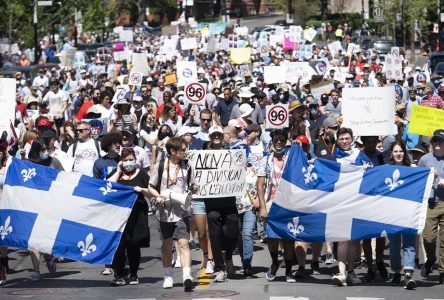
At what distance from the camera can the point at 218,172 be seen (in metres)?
15.2

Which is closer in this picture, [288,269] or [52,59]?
[288,269]

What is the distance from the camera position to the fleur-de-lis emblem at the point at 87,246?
14.8 m

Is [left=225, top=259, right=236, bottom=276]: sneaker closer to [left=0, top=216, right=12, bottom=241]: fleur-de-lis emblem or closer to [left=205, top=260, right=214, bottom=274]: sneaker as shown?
[left=205, top=260, right=214, bottom=274]: sneaker

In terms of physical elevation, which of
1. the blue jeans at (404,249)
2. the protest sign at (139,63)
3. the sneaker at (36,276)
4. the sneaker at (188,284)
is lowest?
the sneaker at (36,276)

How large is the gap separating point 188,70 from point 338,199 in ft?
64.1

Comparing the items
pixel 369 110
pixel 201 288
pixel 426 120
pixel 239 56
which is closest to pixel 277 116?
pixel 369 110

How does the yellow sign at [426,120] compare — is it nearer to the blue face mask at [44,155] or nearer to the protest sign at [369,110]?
→ the protest sign at [369,110]

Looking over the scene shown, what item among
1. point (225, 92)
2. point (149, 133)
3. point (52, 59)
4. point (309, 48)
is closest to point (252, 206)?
point (149, 133)

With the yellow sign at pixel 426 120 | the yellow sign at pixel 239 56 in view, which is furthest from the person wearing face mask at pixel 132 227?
the yellow sign at pixel 239 56

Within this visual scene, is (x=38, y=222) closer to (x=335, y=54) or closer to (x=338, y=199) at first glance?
(x=338, y=199)

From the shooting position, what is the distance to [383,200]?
1451 cm

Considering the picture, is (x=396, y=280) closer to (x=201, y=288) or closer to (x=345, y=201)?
(x=345, y=201)

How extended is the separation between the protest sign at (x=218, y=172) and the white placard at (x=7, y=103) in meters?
5.43

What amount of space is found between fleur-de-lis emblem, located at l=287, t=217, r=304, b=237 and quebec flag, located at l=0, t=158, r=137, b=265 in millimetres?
Answer: 1672
